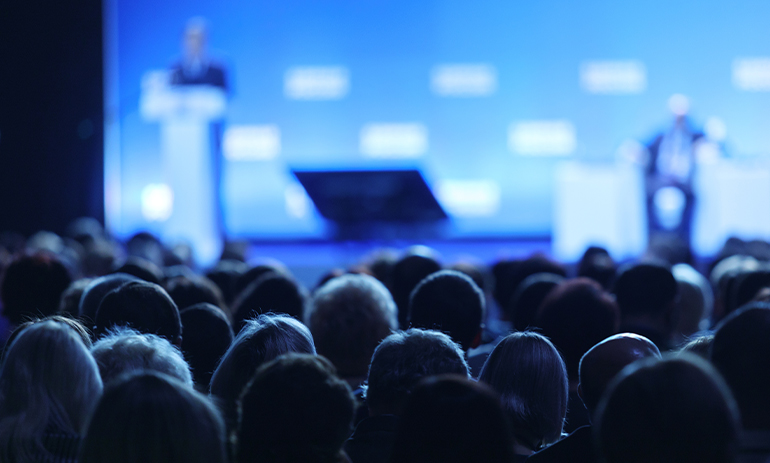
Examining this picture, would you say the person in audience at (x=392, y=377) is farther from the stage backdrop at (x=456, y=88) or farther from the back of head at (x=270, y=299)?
the stage backdrop at (x=456, y=88)

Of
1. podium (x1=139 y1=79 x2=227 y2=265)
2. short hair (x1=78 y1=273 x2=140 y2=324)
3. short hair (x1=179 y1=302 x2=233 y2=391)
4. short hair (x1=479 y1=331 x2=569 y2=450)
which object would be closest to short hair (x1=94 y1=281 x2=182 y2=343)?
short hair (x1=179 y1=302 x2=233 y2=391)

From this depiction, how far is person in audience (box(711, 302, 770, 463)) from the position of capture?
1451 mm

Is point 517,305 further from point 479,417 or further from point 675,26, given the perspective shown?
point 675,26

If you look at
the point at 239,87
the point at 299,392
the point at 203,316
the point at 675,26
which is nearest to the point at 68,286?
the point at 203,316

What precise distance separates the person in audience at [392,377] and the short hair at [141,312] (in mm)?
856

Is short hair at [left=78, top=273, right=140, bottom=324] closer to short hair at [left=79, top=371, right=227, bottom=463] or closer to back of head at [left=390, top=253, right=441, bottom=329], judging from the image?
back of head at [left=390, top=253, right=441, bottom=329]

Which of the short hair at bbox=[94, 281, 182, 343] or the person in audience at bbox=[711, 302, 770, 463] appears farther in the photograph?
the short hair at bbox=[94, 281, 182, 343]

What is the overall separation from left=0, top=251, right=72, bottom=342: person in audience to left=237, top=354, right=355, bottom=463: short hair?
7.39ft

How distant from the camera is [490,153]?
8.88 meters

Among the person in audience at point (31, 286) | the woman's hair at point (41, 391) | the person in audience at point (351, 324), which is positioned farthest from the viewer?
the person in audience at point (31, 286)

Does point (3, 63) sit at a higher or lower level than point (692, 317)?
higher

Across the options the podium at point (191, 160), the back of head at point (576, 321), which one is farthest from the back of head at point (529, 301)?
the podium at point (191, 160)

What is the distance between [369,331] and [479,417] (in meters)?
1.42

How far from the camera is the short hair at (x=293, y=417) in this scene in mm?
1290
